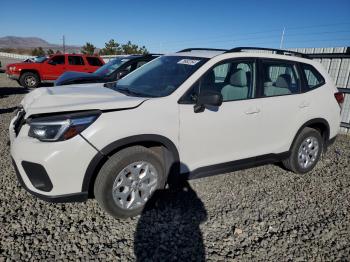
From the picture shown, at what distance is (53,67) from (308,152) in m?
13.1

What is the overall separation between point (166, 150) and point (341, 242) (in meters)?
2.04

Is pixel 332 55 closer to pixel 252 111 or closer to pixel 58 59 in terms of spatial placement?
pixel 252 111

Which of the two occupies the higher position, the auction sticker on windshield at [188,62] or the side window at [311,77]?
the auction sticker on windshield at [188,62]

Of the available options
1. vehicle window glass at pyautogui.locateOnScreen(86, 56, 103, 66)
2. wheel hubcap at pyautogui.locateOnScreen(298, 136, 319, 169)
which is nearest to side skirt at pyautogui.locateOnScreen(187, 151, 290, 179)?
wheel hubcap at pyautogui.locateOnScreen(298, 136, 319, 169)

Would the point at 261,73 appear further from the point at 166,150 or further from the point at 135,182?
the point at 135,182

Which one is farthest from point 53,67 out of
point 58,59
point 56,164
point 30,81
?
point 56,164

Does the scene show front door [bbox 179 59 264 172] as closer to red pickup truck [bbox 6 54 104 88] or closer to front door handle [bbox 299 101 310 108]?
front door handle [bbox 299 101 310 108]

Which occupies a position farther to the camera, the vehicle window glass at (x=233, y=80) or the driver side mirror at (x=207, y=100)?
the vehicle window glass at (x=233, y=80)

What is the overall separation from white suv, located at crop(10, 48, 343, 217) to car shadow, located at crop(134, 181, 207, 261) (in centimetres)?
25

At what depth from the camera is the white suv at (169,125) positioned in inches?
104

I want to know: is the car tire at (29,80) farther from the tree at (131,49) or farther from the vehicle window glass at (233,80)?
the tree at (131,49)

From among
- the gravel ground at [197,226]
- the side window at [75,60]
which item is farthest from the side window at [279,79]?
the side window at [75,60]

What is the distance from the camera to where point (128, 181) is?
2951 millimetres

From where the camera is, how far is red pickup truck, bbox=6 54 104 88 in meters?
13.6
